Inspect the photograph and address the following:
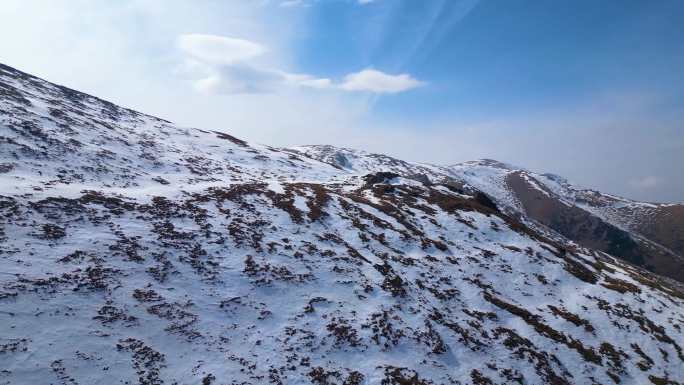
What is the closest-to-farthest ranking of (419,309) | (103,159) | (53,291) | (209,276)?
(53,291)
(209,276)
(419,309)
(103,159)

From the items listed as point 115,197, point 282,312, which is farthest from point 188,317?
point 115,197

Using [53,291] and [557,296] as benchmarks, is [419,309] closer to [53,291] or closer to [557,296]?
[557,296]

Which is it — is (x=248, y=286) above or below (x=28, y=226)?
below

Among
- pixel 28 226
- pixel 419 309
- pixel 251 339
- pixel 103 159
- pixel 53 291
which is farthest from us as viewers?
pixel 103 159

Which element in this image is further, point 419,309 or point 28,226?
point 419,309

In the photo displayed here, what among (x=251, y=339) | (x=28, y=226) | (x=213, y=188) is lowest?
(x=251, y=339)

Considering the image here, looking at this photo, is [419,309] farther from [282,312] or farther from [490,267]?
[490,267]
